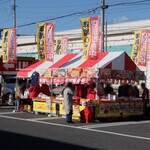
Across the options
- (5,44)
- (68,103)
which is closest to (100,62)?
(68,103)

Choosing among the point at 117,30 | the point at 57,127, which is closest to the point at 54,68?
the point at 57,127

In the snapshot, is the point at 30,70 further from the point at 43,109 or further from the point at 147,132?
the point at 147,132

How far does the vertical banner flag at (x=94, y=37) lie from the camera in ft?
58.4


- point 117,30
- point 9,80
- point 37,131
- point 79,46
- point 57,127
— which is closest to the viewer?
point 37,131

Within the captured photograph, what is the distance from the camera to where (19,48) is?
198 ft

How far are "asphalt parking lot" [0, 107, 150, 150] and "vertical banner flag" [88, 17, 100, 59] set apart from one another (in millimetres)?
3186

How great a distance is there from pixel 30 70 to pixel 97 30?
493 cm

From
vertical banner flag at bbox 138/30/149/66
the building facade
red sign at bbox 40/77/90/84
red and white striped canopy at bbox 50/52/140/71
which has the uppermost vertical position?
the building facade

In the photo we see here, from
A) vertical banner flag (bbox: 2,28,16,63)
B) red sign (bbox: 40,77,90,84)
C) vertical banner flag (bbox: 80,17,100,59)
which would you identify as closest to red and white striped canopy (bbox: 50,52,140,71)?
vertical banner flag (bbox: 80,17,100,59)

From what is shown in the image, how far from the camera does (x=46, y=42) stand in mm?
20562

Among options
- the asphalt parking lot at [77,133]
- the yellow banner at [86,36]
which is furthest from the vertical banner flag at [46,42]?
the asphalt parking lot at [77,133]

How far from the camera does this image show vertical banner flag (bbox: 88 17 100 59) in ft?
58.4

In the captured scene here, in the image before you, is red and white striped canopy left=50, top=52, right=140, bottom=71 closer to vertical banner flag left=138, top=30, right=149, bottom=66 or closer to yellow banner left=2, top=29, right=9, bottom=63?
vertical banner flag left=138, top=30, right=149, bottom=66

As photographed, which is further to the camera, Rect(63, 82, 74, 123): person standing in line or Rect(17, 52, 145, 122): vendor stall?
Rect(17, 52, 145, 122): vendor stall
